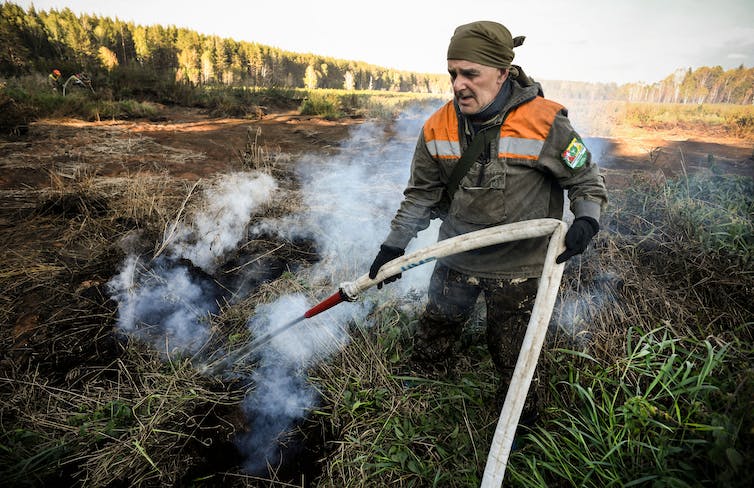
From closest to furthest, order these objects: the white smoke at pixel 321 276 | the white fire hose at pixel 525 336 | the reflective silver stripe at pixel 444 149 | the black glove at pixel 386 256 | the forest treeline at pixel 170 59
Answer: the white fire hose at pixel 525 336
the reflective silver stripe at pixel 444 149
the black glove at pixel 386 256
the white smoke at pixel 321 276
the forest treeline at pixel 170 59

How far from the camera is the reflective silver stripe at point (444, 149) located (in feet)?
5.56

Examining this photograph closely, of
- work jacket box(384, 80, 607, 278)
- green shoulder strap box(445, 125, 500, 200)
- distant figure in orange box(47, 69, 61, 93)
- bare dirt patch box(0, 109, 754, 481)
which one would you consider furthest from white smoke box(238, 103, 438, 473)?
distant figure in orange box(47, 69, 61, 93)

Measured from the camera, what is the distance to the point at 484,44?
150 cm

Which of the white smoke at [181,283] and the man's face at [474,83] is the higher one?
the man's face at [474,83]

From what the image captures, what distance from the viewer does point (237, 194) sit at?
13.9 feet

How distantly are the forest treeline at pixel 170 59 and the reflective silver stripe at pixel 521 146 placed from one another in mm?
13422

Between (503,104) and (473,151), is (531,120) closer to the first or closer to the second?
(503,104)

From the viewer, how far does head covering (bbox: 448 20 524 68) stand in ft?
4.91

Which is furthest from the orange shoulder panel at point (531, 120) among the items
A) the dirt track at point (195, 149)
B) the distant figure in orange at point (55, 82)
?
the distant figure in orange at point (55, 82)

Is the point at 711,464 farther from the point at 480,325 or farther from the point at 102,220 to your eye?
the point at 102,220

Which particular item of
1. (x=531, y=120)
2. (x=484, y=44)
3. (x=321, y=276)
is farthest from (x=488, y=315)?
(x=321, y=276)

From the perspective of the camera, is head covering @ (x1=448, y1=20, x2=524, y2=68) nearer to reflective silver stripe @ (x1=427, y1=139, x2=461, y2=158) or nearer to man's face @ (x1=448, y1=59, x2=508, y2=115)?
man's face @ (x1=448, y1=59, x2=508, y2=115)

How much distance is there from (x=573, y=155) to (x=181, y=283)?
10.0 feet

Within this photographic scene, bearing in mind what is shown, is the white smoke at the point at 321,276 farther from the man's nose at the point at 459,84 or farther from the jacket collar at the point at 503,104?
the man's nose at the point at 459,84
